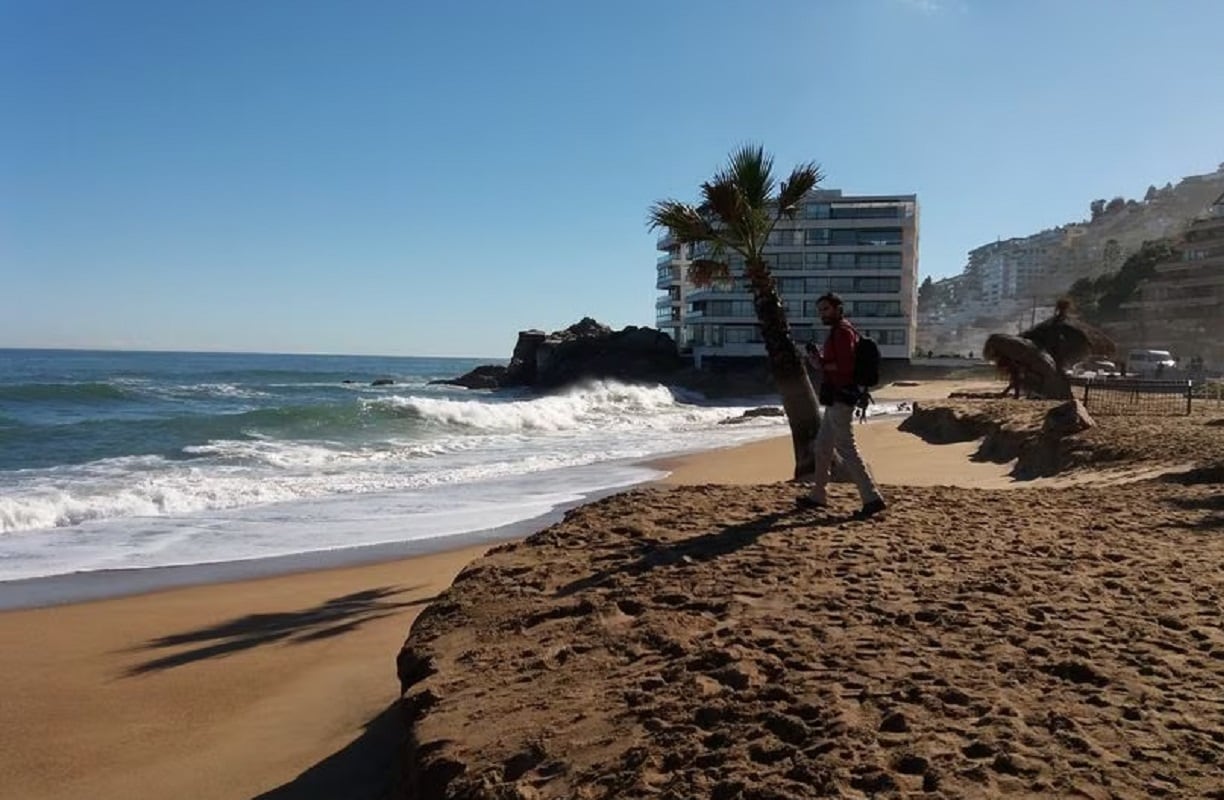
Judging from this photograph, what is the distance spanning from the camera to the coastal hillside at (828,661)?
300 centimetres

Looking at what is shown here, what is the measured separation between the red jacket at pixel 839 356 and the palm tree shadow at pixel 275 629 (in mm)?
3873

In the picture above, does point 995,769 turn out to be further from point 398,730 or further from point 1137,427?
point 1137,427

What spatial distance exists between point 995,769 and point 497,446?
22.7 meters

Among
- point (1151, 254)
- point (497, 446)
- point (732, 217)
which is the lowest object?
point (497, 446)

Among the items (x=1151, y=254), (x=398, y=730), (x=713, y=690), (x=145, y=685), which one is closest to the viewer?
(x=713, y=690)

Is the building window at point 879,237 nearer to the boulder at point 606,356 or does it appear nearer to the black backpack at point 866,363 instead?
the boulder at point 606,356

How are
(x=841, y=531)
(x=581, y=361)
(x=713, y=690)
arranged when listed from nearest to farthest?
(x=713, y=690) < (x=841, y=531) < (x=581, y=361)

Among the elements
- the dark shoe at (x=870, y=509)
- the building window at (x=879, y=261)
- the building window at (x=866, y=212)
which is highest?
the building window at (x=866, y=212)

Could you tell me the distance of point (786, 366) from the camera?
447 inches

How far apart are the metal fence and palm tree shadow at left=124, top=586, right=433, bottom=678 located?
15548 mm

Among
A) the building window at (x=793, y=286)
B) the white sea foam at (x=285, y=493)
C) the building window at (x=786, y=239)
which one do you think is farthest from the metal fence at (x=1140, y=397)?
the building window at (x=786, y=239)

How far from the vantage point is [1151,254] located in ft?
276

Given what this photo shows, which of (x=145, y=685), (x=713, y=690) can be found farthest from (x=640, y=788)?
(x=145, y=685)

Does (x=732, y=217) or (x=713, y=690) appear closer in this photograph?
(x=713, y=690)
